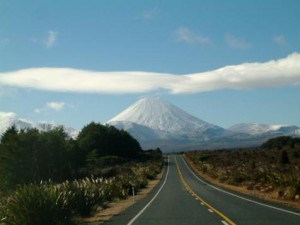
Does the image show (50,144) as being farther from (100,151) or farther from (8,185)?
(100,151)

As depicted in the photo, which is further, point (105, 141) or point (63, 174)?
point (105, 141)

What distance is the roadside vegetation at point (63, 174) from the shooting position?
67.8 feet

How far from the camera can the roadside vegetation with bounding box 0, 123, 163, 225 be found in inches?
814

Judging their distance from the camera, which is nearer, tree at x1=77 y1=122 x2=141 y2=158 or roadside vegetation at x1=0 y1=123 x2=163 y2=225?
roadside vegetation at x1=0 y1=123 x2=163 y2=225

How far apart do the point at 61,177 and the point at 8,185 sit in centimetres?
939

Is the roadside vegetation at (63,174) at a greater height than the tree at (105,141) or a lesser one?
lesser

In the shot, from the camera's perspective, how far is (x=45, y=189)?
22.6 metres

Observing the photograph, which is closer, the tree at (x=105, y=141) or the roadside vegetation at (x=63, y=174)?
the roadside vegetation at (x=63, y=174)

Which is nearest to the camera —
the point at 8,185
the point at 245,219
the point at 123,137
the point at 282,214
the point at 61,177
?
the point at 245,219

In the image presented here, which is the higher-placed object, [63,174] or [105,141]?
[105,141]

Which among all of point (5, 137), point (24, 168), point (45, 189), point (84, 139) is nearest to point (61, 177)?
point (24, 168)

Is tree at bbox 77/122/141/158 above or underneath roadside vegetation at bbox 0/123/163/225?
above

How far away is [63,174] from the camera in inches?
3450

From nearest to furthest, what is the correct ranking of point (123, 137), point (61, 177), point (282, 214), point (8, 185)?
point (282, 214), point (8, 185), point (61, 177), point (123, 137)
